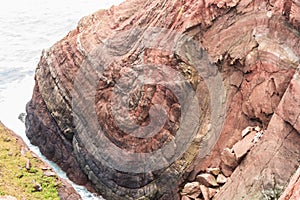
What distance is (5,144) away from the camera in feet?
59.5

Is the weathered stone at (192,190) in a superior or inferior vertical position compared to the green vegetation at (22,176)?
superior

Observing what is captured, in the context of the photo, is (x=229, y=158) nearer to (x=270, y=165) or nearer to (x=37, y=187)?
(x=270, y=165)

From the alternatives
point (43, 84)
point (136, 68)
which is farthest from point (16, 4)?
point (136, 68)

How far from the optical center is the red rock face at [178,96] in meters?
12.9

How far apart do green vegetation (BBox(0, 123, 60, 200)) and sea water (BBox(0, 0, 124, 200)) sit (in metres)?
2.02

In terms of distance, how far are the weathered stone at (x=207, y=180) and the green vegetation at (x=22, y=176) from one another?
16.5 ft

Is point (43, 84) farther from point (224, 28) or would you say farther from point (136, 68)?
point (224, 28)

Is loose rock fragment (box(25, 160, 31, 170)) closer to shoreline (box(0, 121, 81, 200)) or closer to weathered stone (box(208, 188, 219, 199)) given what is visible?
shoreline (box(0, 121, 81, 200))

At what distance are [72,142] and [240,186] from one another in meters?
8.64

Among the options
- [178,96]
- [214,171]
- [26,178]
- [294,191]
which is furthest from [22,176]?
[294,191]

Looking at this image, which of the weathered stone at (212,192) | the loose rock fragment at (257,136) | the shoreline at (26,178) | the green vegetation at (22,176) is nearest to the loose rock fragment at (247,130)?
the loose rock fragment at (257,136)

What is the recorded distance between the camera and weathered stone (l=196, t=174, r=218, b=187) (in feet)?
46.2

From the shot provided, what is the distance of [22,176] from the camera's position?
16.2 m

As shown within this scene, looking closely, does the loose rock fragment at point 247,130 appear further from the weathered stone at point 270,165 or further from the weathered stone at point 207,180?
the weathered stone at point 207,180
